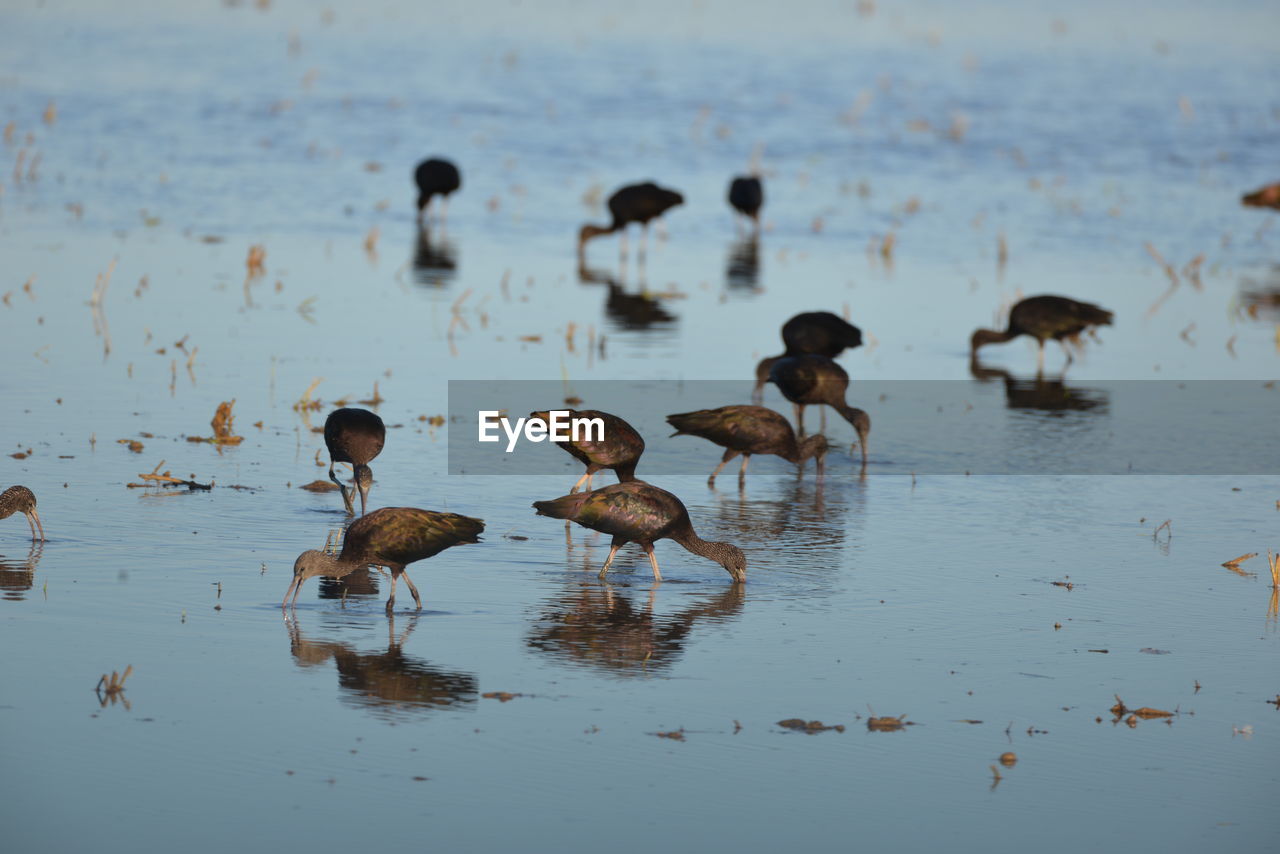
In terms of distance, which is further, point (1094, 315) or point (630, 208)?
point (630, 208)

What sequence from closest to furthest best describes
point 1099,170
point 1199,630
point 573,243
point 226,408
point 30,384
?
point 1199,630 < point 226,408 < point 30,384 < point 573,243 < point 1099,170

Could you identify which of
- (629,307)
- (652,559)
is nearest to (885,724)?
(652,559)

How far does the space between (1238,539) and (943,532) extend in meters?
1.88

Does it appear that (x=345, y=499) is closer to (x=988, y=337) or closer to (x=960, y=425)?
(x=960, y=425)

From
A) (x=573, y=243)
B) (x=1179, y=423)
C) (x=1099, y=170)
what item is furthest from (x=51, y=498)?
(x=1099, y=170)

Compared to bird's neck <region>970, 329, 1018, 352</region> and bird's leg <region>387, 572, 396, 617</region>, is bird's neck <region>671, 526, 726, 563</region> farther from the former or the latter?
bird's neck <region>970, 329, 1018, 352</region>

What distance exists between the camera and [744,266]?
2478cm

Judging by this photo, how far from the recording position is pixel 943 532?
12320mm

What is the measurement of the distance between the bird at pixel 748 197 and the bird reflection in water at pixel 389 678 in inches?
738

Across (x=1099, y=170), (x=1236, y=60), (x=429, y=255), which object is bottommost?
(x=429, y=255)

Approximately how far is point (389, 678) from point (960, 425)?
27.7ft

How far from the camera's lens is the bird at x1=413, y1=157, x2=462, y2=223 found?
91.0ft

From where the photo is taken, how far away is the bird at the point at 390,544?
384 inches

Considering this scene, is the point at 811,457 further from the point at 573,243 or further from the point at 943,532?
the point at 573,243
